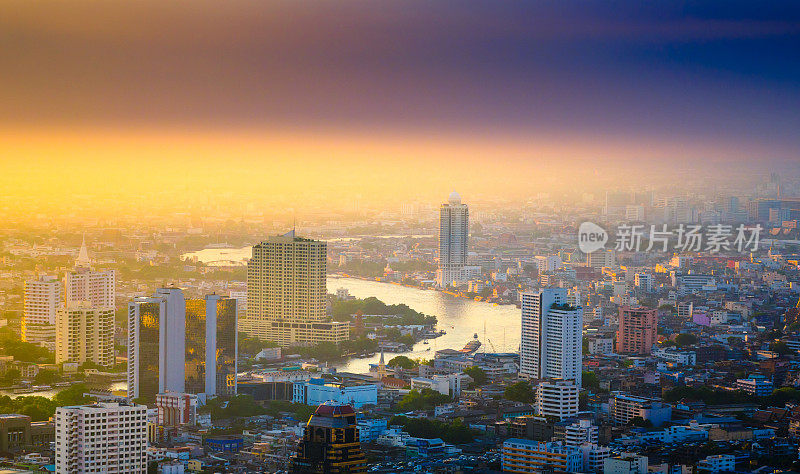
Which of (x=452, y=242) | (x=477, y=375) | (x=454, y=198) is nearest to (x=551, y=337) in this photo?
(x=477, y=375)

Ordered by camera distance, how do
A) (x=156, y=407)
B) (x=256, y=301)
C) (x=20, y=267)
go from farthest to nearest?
(x=20, y=267), (x=256, y=301), (x=156, y=407)

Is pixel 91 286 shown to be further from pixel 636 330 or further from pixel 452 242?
pixel 452 242

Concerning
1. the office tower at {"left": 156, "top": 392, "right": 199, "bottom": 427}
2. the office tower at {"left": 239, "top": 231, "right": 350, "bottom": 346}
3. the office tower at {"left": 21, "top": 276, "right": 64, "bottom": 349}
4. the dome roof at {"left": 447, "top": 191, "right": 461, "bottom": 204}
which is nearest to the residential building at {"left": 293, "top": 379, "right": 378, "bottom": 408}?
the office tower at {"left": 156, "top": 392, "right": 199, "bottom": 427}

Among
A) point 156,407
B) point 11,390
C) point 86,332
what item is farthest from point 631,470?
point 86,332

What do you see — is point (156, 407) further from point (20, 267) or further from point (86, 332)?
point (20, 267)

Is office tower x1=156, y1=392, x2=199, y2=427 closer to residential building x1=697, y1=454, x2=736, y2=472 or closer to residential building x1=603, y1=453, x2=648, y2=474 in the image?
residential building x1=603, y1=453, x2=648, y2=474

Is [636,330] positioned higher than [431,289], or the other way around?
[431,289]

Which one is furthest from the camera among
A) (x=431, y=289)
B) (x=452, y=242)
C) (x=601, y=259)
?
(x=452, y=242)

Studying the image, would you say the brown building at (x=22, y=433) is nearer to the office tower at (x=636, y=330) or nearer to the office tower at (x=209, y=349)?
the office tower at (x=209, y=349)
